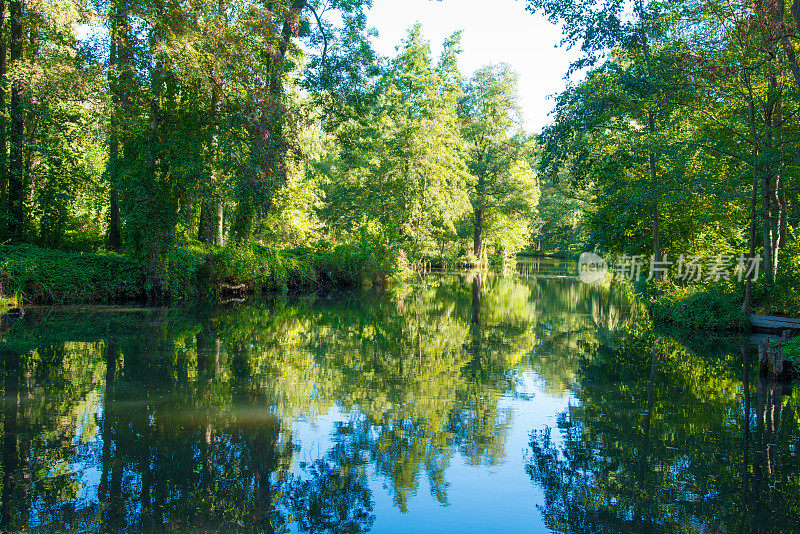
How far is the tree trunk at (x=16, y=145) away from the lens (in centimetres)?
1683

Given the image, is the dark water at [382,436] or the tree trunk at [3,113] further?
the tree trunk at [3,113]

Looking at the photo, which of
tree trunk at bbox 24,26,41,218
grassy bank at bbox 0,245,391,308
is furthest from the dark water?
tree trunk at bbox 24,26,41,218

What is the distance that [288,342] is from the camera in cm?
1107

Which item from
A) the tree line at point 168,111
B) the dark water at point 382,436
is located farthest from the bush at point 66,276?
the dark water at point 382,436

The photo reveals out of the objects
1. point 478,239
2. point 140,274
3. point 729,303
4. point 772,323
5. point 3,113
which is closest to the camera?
point 772,323

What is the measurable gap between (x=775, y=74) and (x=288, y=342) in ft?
37.9

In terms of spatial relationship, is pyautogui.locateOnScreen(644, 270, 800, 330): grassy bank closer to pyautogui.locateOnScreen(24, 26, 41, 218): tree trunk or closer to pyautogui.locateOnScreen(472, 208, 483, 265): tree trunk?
pyautogui.locateOnScreen(24, 26, 41, 218): tree trunk

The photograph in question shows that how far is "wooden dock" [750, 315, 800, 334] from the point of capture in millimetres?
12799

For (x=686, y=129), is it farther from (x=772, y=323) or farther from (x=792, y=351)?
(x=792, y=351)

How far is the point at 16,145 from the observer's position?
16.8m

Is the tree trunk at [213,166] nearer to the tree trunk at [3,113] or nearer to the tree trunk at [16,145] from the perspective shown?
the tree trunk at [16,145]

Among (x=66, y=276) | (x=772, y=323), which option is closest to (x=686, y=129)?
(x=772, y=323)

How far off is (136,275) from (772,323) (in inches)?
619

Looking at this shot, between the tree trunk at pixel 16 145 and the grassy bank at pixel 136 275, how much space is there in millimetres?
1895
